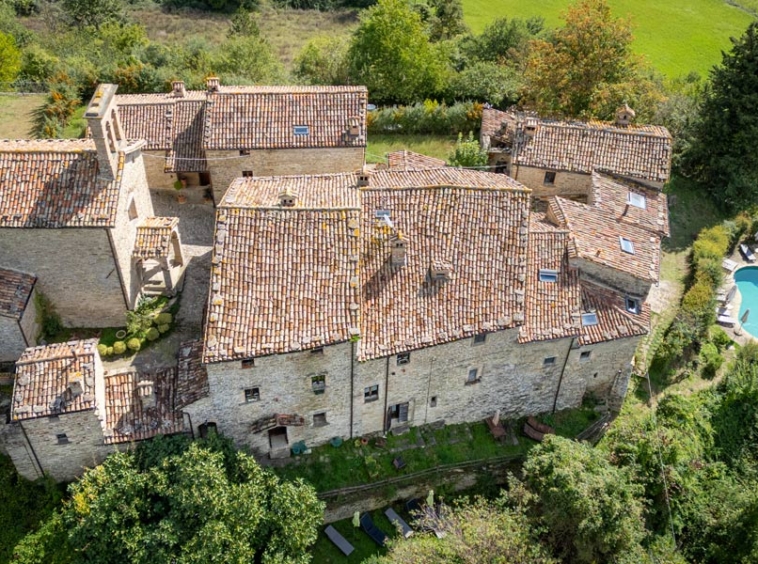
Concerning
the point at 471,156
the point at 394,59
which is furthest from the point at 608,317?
the point at 394,59

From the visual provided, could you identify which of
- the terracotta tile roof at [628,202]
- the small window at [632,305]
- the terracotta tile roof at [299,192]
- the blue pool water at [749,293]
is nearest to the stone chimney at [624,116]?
the terracotta tile roof at [628,202]

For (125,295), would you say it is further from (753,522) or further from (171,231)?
(753,522)

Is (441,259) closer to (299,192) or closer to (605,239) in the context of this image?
(299,192)

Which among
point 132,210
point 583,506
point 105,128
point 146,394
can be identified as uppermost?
point 105,128

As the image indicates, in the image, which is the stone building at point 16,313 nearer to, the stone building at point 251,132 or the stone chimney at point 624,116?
the stone building at point 251,132

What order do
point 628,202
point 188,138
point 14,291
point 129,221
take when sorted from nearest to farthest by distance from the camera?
point 14,291
point 129,221
point 628,202
point 188,138

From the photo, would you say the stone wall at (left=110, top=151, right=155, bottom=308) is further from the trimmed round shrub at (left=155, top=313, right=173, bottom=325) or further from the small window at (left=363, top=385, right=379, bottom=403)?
the small window at (left=363, top=385, right=379, bottom=403)

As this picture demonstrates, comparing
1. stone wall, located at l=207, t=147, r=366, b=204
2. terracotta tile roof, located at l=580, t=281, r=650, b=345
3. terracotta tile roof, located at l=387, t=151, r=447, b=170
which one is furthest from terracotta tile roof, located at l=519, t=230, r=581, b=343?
stone wall, located at l=207, t=147, r=366, b=204
